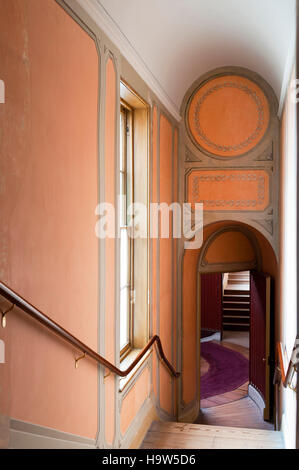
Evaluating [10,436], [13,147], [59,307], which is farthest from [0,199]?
[10,436]

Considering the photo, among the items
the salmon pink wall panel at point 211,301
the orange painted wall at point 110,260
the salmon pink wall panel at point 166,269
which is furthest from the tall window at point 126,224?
the salmon pink wall panel at point 211,301

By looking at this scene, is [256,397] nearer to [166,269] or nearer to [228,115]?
[166,269]

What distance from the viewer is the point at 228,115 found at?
6.19 m

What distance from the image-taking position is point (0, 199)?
200cm

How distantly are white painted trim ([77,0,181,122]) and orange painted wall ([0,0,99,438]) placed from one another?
21 centimetres

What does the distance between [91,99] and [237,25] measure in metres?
2.45

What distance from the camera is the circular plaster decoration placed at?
240 inches

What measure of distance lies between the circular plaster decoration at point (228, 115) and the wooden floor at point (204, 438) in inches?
143

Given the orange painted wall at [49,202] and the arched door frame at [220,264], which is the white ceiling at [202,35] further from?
the arched door frame at [220,264]

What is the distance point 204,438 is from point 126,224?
2.31m

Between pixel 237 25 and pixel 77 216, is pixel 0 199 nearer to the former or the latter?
pixel 77 216

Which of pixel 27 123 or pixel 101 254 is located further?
pixel 101 254

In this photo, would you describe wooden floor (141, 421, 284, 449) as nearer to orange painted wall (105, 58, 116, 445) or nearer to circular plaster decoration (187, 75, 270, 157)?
orange painted wall (105, 58, 116, 445)

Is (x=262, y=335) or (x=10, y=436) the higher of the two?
(x=10, y=436)
